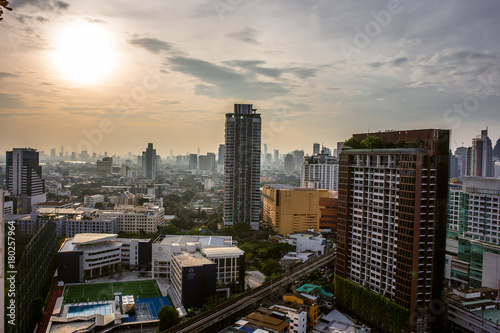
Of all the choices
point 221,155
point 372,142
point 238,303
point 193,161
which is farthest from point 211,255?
point 193,161

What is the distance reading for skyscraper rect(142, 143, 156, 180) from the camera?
1695 inches

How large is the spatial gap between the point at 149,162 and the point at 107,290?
3348 cm

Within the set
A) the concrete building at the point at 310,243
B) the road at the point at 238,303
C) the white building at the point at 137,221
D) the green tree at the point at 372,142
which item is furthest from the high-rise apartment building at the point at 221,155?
the green tree at the point at 372,142

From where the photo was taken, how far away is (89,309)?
368 inches

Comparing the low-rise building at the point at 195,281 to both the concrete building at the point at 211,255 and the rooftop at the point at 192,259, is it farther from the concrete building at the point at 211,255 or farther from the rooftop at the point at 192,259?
the concrete building at the point at 211,255

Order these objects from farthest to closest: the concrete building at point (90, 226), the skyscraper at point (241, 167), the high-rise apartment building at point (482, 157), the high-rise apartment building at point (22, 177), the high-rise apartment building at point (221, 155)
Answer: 1. the high-rise apartment building at point (221, 155)
2. the high-rise apartment building at point (22, 177)
3. the skyscraper at point (241, 167)
4. the high-rise apartment building at point (482, 157)
5. the concrete building at point (90, 226)

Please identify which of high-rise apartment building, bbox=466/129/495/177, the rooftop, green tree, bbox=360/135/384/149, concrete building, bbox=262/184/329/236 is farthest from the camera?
Result: high-rise apartment building, bbox=466/129/495/177

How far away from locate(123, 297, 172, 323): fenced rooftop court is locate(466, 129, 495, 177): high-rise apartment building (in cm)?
1642

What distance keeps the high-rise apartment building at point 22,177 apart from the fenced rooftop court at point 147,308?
47.9 feet

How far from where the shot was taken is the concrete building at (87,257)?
449 inches

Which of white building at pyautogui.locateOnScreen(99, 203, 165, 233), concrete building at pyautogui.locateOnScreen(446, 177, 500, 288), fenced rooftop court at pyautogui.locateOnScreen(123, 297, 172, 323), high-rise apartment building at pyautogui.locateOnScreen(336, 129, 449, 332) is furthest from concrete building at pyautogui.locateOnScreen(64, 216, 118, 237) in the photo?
concrete building at pyautogui.locateOnScreen(446, 177, 500, 288)

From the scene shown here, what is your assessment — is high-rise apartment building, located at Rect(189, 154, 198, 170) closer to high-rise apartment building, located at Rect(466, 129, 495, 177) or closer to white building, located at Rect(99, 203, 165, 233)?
white building, located at Rect(99, 203, 165, 233)

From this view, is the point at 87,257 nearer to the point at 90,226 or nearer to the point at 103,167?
the point at 90,226

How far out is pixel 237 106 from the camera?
19094mm
